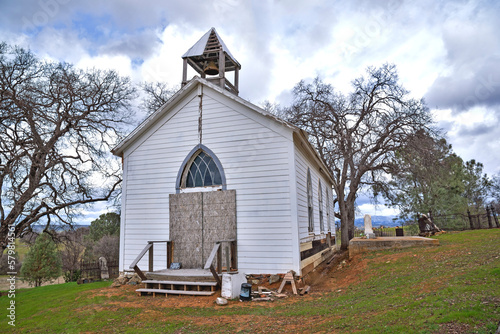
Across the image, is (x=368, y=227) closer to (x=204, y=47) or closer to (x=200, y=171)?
(x=200, y=171)

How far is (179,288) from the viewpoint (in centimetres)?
918

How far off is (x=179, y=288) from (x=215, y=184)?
3.30 m

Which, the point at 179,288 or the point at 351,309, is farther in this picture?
the point at 179,288

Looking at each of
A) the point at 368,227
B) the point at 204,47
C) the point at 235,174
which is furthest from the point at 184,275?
the point at 368,227

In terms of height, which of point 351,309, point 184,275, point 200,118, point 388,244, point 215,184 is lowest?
point 351,309

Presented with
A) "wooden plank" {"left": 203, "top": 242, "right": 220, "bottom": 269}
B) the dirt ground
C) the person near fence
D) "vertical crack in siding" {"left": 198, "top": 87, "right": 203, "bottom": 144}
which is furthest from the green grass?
the person near fence

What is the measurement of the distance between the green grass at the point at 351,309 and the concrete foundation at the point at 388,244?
97.9 inches

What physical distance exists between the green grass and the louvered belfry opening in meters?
7.53

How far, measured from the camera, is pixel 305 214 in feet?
36.7

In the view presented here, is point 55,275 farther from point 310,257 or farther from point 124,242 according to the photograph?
point 310,257

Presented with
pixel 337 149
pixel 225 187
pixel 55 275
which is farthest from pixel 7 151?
pixel 55 275

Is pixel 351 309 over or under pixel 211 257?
under

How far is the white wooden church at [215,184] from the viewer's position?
966 cm

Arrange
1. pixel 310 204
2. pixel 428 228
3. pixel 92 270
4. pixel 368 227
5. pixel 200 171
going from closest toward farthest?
pixel 200 171 < pixel 310 204 < pixel 368 227 < pixel 428 228 < pixel 92 270
